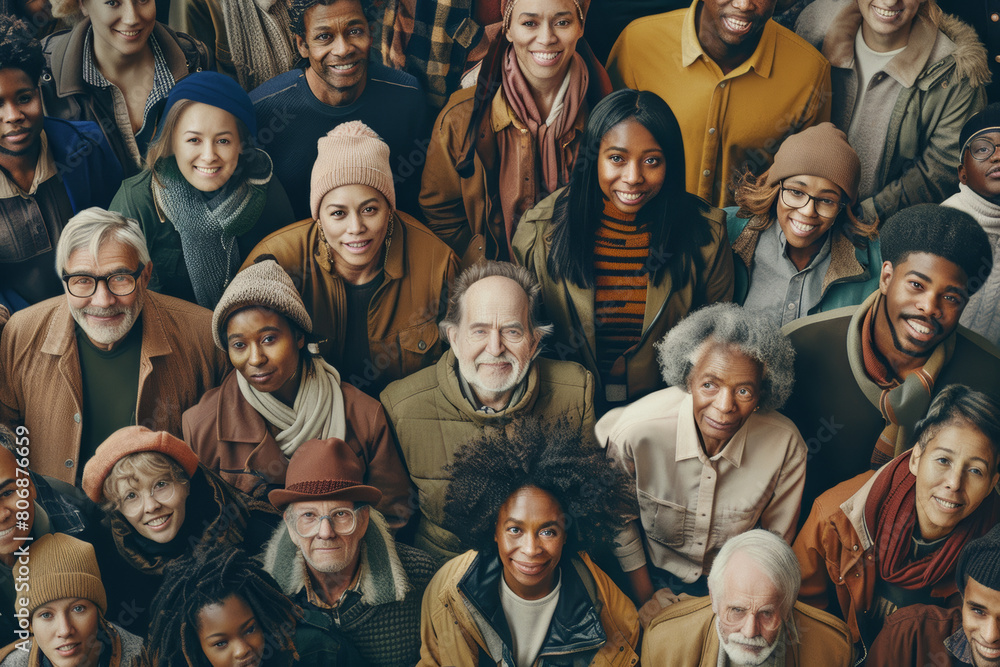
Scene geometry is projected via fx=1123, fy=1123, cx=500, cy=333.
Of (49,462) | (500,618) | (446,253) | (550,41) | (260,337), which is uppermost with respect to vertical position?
(550,41)

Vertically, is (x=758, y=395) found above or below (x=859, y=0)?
below

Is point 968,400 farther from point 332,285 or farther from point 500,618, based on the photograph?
point 332,285

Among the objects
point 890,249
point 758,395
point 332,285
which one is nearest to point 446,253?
point 332,285

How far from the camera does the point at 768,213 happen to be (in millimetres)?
4035

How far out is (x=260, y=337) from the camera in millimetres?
3889

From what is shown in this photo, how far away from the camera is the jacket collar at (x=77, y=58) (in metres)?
4.01

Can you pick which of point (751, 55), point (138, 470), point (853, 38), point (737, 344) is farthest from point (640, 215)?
point (138, 470)

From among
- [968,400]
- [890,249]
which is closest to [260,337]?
[890,249]

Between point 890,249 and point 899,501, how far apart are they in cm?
90

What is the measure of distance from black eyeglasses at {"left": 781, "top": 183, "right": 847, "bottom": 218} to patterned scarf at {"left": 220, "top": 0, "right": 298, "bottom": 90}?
6.07ft

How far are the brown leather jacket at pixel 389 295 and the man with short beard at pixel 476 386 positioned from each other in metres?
0.08

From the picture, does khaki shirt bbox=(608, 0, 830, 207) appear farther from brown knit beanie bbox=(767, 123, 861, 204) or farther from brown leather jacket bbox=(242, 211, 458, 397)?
brown leather jacket bbox=(242, 211, 458, 397)

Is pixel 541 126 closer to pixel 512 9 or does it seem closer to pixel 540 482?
pixel 512 9

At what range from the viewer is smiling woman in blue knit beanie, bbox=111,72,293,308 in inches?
155
